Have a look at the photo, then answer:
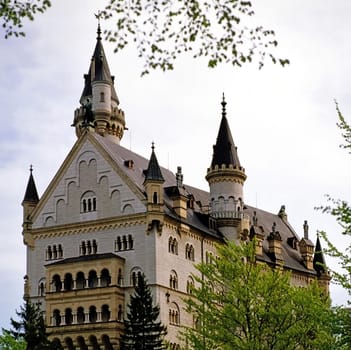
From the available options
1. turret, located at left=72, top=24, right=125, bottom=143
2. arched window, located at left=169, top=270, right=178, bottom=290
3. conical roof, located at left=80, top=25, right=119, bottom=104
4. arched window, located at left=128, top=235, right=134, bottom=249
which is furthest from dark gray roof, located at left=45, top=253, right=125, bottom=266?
conical roof, located at left=80, top=25, right=119, bottom=104

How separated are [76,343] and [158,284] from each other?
8.32 meters

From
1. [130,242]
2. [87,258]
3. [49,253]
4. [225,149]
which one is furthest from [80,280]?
[225,149]

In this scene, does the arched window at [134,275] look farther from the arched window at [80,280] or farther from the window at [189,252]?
the window at [189,252]

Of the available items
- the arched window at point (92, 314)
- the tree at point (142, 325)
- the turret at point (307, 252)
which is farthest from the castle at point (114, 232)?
the turret at point (307, 252)

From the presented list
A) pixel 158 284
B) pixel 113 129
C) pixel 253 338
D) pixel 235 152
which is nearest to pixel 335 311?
pixel 253 338

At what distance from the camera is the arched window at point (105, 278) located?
75.1m

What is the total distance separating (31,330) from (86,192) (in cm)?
1713

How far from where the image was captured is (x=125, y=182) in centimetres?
7812

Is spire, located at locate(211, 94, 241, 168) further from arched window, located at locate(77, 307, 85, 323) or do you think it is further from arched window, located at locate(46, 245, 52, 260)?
arched window, located at locate(77, 307, 85, 323)

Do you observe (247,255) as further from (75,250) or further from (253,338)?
(75,250)

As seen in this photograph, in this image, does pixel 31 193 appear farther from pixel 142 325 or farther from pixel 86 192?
pixel 142 325

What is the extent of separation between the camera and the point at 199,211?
289 ft

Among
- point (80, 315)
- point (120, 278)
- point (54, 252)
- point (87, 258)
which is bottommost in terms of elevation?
point (80, 315)

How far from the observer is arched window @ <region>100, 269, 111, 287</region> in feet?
246
